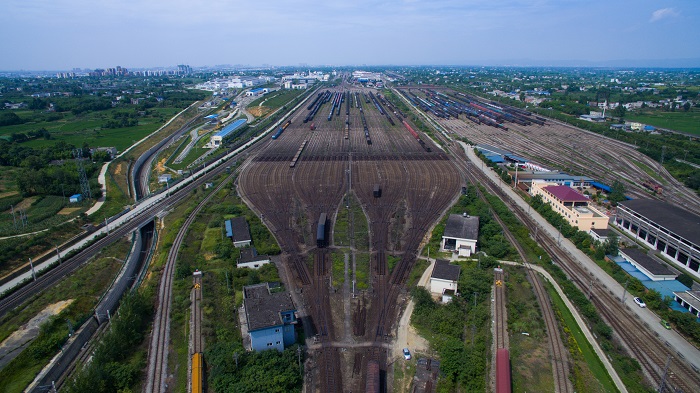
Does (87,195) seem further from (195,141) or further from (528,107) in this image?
(528,107)

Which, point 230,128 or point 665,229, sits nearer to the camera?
point 665,229

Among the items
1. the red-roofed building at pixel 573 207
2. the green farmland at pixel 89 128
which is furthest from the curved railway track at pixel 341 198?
the green farmland at pixel 89 128

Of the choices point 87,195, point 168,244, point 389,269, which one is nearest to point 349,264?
point 389,269

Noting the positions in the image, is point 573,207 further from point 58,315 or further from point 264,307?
point 58,315

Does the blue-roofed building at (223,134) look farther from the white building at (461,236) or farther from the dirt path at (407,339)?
the dirt path at (407,339)

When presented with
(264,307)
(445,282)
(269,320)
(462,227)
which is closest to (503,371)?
(445,282)

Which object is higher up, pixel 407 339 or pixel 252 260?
pixel 252 260
